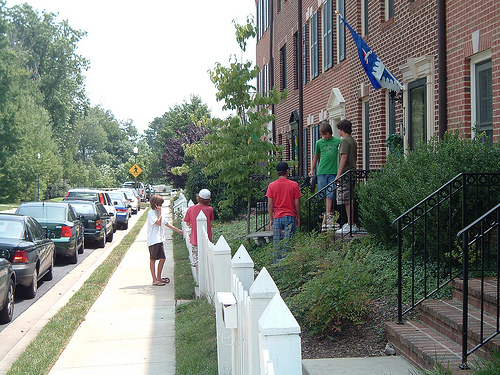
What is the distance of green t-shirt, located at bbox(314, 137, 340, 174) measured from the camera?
10406mm

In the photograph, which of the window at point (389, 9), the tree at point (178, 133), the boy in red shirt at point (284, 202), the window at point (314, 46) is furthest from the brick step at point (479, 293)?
the window at point (314, 46)

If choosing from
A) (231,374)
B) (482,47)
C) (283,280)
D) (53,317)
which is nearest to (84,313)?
(53,317)

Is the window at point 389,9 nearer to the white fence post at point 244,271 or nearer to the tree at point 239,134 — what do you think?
the tree at point 239,134

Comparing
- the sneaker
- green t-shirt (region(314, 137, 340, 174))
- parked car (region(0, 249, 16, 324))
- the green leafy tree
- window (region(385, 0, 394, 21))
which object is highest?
the green leafy tree

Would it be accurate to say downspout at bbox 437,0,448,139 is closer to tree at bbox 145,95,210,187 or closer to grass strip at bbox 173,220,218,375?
grass strip at bbox 173,220,218,375

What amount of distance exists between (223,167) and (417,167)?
19.4ft

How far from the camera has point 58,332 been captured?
7.89 metres

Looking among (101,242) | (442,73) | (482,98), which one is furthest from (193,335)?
(101,242)

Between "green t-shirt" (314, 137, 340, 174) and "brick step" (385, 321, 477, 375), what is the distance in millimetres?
4891

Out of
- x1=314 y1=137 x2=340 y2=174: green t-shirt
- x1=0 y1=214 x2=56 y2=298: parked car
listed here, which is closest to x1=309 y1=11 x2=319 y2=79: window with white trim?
x1=314 y1=137 x2=340 y2=174: green t-shirt

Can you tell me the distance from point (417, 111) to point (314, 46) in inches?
305

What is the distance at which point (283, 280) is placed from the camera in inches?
299

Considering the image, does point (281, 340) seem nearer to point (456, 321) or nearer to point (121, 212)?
point (456, 321)

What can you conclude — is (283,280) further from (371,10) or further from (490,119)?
(371,10)
